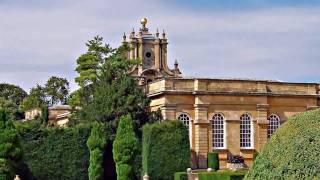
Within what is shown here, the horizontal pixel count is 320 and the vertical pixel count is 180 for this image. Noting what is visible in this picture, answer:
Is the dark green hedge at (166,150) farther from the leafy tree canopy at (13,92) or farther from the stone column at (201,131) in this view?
the leafy tree canopy at (13,92)

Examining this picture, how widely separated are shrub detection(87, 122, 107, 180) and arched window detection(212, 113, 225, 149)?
11.3m

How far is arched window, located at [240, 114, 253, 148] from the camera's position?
50.5 m

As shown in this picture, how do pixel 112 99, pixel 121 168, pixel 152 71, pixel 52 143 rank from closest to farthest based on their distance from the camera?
pixel 121 168 → pixel 52 143 → pixel 112 99 → pixel 152 71

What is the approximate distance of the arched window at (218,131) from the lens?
163ft

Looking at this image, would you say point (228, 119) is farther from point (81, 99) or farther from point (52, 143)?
point (52, 143)

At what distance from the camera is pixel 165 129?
4016 centimetres

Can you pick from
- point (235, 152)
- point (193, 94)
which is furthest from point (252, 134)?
point (193, 94)

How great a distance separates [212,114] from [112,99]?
7095 millimetres

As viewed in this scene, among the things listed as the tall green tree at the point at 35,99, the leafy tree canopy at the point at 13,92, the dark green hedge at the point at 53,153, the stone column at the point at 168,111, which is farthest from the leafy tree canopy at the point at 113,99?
the leafy tree canopy at the point at 13,92

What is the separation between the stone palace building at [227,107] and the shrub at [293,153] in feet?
121

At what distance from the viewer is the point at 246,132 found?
5056 centimetres

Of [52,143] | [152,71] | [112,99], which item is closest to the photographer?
[52,143]

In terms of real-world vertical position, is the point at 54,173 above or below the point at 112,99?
below

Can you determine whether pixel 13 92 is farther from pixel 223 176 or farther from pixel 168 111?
pixel 223 176
